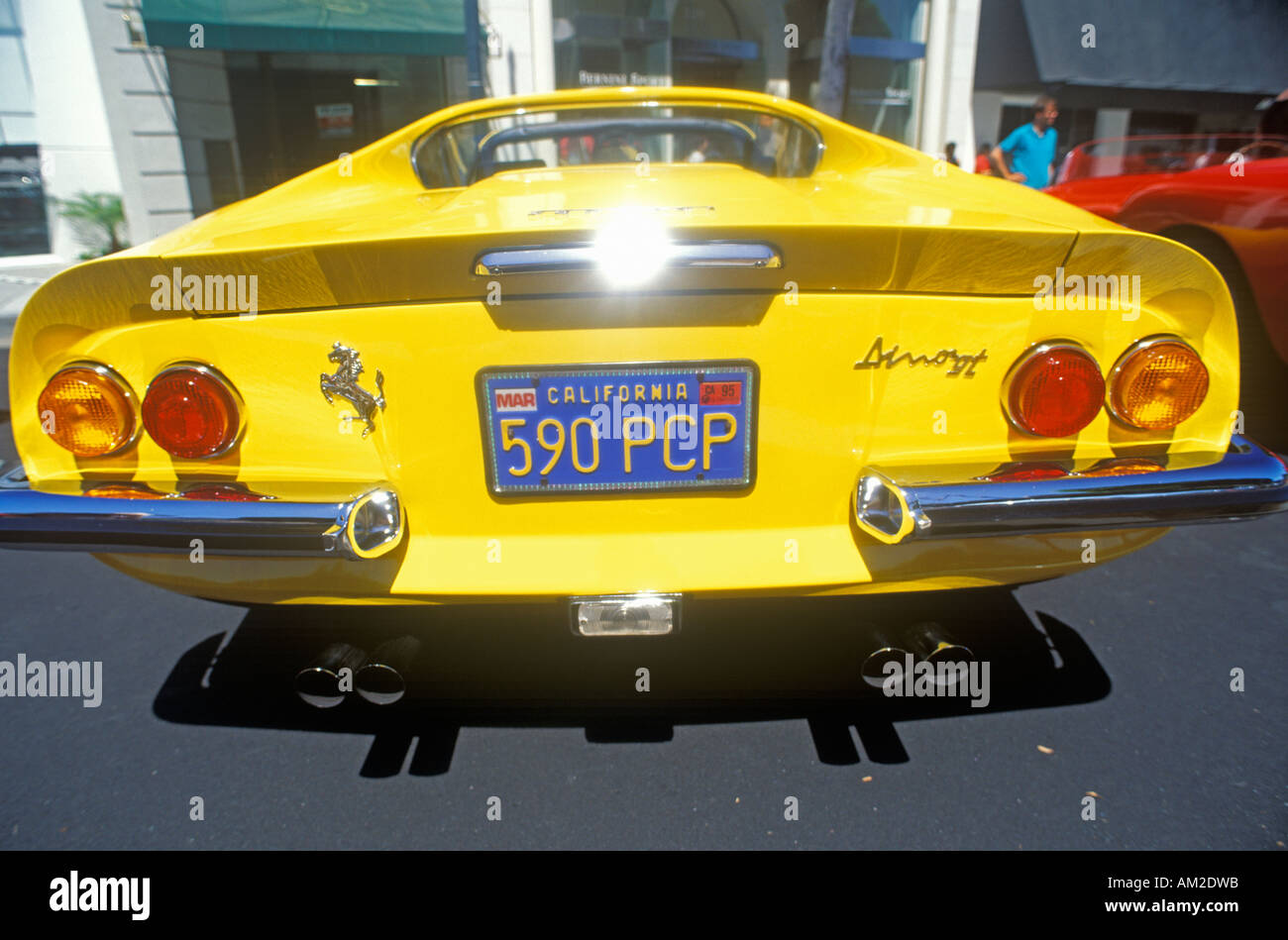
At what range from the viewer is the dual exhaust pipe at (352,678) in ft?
5.36

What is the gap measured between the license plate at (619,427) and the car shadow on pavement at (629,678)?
354mm

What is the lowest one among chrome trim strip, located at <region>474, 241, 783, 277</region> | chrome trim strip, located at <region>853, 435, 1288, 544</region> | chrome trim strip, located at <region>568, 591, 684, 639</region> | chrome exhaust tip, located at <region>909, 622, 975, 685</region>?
chrome exhaust tip, located at <region>909, 622, 975, 685</region>

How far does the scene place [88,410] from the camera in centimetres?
154

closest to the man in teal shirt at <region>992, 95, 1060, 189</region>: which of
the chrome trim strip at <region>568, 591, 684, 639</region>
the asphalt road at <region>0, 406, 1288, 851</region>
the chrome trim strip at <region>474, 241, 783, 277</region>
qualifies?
the asphalt road at <region>0, 406, 1288, 851</region>

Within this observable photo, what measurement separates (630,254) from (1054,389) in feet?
2.76

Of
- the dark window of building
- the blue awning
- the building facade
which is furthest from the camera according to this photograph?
the blue awning

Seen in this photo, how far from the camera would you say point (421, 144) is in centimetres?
265

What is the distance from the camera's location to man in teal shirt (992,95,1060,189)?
738 centimetres

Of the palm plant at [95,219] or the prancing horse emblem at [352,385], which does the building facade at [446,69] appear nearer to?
the palm plant at [95,219]

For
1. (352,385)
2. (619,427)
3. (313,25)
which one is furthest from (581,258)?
(313,25)

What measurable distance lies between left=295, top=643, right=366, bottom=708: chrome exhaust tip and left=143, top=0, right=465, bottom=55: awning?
9983 mm
